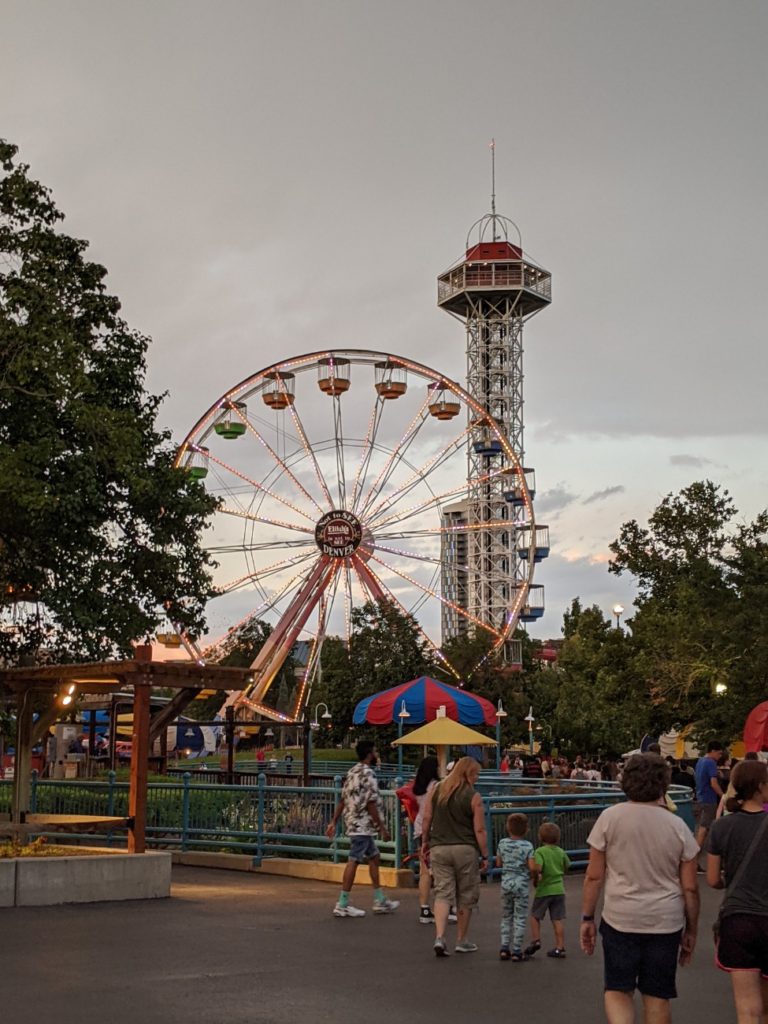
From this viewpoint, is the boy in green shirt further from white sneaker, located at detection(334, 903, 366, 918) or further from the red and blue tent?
the red and blue tent

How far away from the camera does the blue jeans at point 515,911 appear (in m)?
10.4

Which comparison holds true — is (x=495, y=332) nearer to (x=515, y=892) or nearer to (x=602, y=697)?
(x=602, y=697)

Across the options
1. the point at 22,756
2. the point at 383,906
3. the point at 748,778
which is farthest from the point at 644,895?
the point at 22,756

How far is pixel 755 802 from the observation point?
663 centimetres

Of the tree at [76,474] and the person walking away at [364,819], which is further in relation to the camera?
the tree at [76,474]

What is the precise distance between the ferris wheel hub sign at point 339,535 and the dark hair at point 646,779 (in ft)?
112

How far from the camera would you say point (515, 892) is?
10.4 meters

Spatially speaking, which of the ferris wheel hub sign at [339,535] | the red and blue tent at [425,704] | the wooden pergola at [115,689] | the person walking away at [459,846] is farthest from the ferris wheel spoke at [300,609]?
the person walking away at [459,846]

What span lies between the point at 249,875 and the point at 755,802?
11743mm

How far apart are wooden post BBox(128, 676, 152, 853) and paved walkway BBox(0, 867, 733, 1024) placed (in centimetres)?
121

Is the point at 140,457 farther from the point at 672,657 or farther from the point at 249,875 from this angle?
the point at 672,657

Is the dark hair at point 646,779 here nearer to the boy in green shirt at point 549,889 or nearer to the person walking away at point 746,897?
the person walking away at point 746,897

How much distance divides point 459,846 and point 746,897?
476 centimetres

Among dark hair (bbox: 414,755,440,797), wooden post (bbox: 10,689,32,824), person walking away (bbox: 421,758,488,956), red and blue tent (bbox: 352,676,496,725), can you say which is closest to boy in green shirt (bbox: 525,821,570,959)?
person walking away (bbox: 421,758,488,956)
